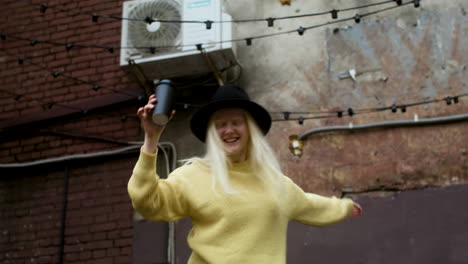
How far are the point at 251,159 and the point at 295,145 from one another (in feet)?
6.93

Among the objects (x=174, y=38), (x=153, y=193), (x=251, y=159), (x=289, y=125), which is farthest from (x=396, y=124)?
(x=153, y=193)

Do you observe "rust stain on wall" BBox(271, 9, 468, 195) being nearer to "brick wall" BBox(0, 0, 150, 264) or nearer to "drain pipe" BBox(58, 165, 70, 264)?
"brick wall" BBox(0, 0, 150, 264)

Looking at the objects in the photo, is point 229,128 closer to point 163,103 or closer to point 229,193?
point 229,193

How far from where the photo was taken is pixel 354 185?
479 cm

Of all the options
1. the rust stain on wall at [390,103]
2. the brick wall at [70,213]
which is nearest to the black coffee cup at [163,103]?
the rust stain on wall at [390,103]

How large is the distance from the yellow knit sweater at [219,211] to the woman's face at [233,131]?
11 centimetres

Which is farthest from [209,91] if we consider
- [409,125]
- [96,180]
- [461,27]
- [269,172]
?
[269,172]

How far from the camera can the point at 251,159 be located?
2.93 m

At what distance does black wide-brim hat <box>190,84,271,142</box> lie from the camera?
2.89m

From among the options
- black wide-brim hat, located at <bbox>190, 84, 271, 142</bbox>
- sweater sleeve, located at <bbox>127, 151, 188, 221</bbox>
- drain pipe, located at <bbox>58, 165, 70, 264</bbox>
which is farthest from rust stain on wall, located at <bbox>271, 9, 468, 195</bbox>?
sweater sleeve, located at <bbox>127, 151, 188, 221</bbox>

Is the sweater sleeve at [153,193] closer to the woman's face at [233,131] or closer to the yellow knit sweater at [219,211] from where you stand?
the yellow knit sweater at [219,211]

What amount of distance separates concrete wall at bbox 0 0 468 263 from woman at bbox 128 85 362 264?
5.67 feet

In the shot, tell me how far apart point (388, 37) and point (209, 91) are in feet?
4.96

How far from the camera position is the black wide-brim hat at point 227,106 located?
2893 millimetres
